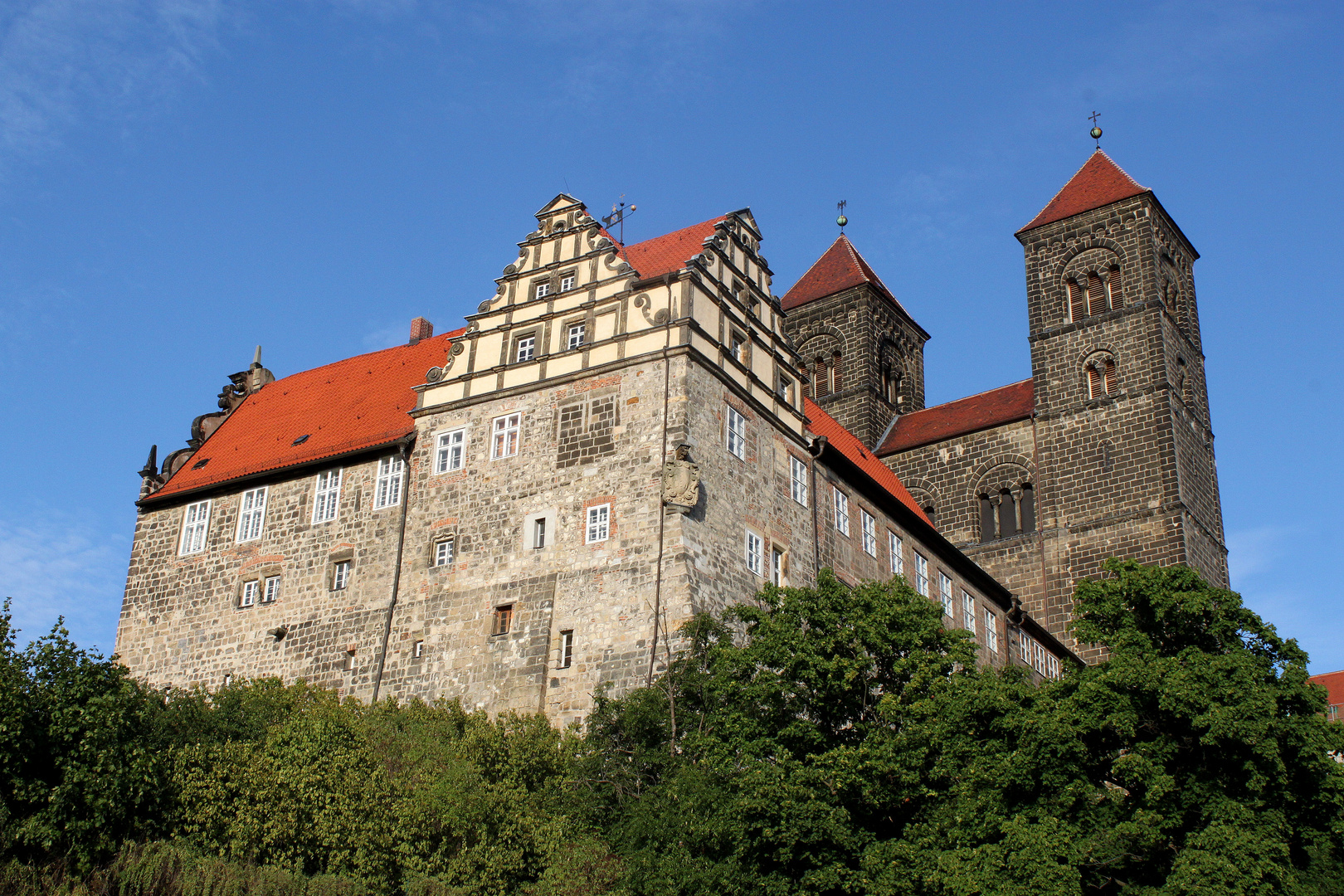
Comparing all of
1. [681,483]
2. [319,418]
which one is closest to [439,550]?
[681,483]

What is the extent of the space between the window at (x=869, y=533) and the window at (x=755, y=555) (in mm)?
5366

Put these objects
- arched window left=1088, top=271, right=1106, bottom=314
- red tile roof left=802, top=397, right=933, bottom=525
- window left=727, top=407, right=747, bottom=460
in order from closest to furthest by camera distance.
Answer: window left=727, top=407, right=747, bottom=460
red tile roof left=802, top=397, right=933, bottom=525
arched window left=1088, top=271, right=1106, bottom=314

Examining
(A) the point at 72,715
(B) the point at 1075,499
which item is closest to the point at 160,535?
(A) the point at 72,715

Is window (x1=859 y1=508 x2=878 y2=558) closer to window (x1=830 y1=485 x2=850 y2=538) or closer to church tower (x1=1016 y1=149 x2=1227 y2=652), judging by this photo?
window (x1=830 y1=485 x2=850 y2=538)

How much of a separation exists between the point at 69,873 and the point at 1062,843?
13639mm

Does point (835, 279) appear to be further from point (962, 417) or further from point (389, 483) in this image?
point (389, 483)

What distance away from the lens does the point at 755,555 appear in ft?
105

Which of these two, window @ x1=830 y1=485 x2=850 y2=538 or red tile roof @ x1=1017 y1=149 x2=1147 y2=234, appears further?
red tile roof @ x1=1017 y1=149 x2=1147 y2=234

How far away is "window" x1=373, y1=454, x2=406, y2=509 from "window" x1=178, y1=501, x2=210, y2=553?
17.2 feet

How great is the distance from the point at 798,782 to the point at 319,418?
2053cm

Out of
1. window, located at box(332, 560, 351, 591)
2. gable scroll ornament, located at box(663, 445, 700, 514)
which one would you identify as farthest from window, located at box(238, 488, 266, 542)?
gable scroll ornament, located at box(663, 445, 700, 514)

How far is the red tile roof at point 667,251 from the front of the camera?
34.0 meters

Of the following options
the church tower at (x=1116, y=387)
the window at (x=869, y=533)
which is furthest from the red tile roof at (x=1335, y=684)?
the window at (x=869, y=533)

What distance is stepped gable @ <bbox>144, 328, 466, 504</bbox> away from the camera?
119 feet
